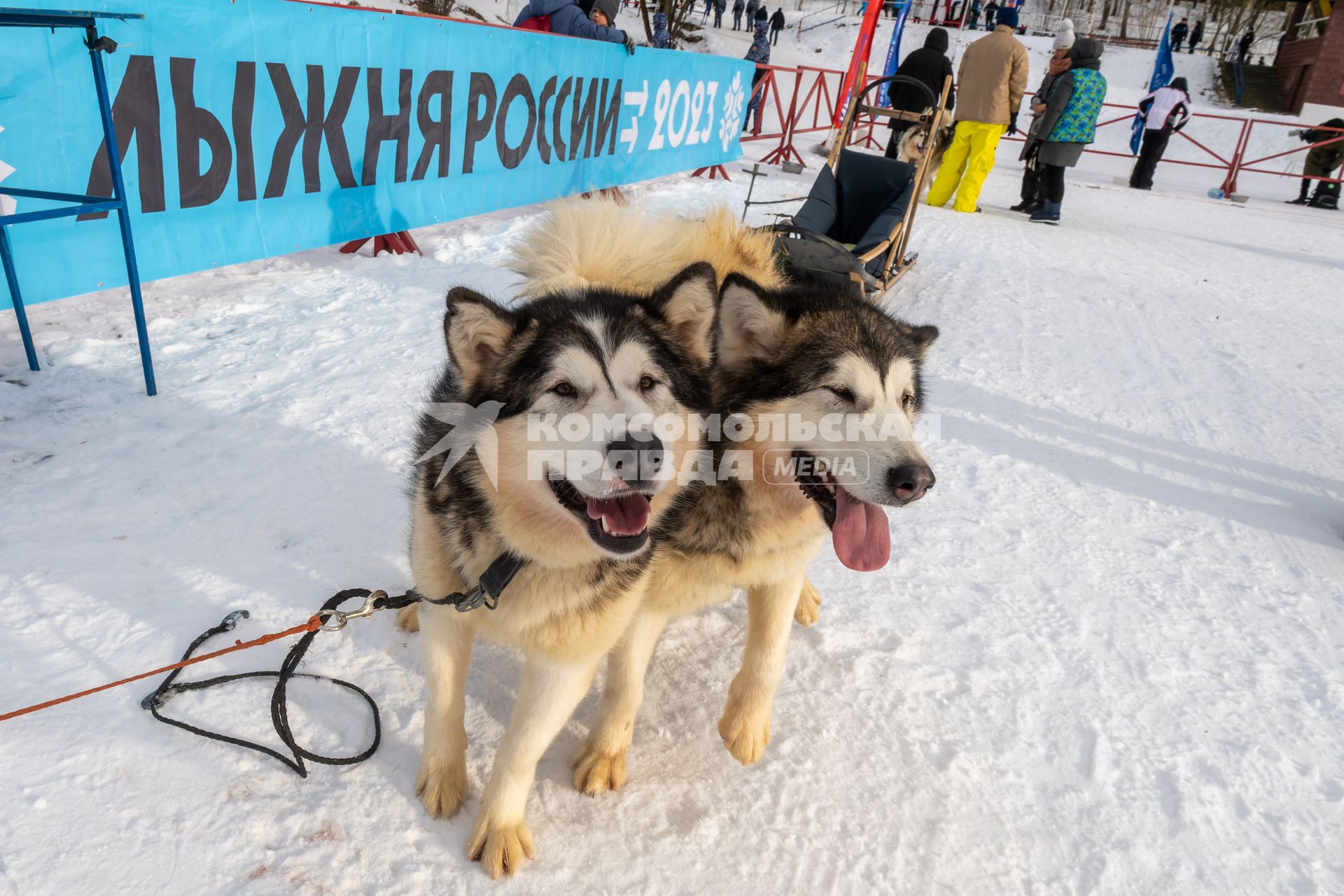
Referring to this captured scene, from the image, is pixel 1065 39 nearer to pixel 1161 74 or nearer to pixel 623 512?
pixel 1161 74

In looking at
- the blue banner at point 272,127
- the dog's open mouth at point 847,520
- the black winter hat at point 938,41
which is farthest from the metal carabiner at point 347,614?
the black winter hat at point 938,41

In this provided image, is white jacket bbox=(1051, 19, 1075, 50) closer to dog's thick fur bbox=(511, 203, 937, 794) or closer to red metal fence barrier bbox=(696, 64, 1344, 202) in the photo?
red metal fence barrier bbox=(696, 64, 1344, 202)

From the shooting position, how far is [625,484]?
5.16ft

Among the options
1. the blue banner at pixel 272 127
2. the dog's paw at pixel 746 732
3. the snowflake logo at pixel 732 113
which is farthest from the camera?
the snowflake logo at pixel 732 113

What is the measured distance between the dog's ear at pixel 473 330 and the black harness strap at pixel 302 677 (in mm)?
472

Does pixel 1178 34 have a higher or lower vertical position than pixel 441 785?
higher

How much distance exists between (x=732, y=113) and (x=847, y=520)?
10278 mm

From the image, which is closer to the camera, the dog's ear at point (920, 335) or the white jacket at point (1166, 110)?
the dog's ear at point (920, 335)

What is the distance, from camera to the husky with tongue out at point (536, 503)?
5.47 ft

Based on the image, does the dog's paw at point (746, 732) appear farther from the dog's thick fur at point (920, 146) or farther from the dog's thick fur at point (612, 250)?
the dog's thick fur at point (920, 146)

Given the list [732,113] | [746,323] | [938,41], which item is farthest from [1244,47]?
[746,323]

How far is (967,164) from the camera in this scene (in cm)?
1029

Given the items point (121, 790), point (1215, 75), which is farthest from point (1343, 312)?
point (1215, 75)

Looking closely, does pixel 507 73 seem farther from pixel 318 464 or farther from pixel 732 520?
pixel 732 520
